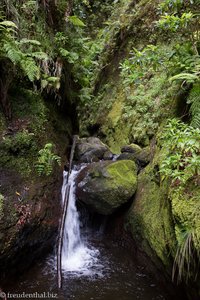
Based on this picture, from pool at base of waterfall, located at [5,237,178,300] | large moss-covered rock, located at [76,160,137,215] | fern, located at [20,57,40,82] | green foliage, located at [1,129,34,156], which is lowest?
pool at base of waterfall, located at [5,237,178,300]

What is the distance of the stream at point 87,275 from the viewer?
4.56m

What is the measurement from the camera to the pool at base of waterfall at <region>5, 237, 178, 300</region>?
4.55 meters

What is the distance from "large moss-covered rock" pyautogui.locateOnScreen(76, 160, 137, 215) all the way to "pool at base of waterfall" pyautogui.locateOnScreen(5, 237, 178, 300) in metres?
1.11

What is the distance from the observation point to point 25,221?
486 cm

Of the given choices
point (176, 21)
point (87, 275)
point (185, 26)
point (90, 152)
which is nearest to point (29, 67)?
point (176, 21)

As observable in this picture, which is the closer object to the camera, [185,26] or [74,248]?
[185,26]

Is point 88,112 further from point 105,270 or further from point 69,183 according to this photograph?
point 105,270

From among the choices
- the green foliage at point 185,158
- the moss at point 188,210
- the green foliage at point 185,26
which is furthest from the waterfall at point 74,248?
the green foliage at point 185,26

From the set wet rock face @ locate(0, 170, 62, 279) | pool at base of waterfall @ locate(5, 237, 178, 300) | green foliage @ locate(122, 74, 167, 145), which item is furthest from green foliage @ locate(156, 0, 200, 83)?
pool at base of waterfall @ locate(5, 237, 178, 300)

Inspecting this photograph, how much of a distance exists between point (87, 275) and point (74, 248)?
0.97 m

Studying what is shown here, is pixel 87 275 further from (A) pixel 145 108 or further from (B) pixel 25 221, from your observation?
(A) pixel 145 108

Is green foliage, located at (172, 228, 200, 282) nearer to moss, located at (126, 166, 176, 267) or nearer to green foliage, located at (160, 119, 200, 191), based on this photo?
moss, located at (126, 166, 176, 267)

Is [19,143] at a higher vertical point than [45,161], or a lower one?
higher

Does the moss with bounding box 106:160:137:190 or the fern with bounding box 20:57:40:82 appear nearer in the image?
the fern with bounding box 20:57:40:82
